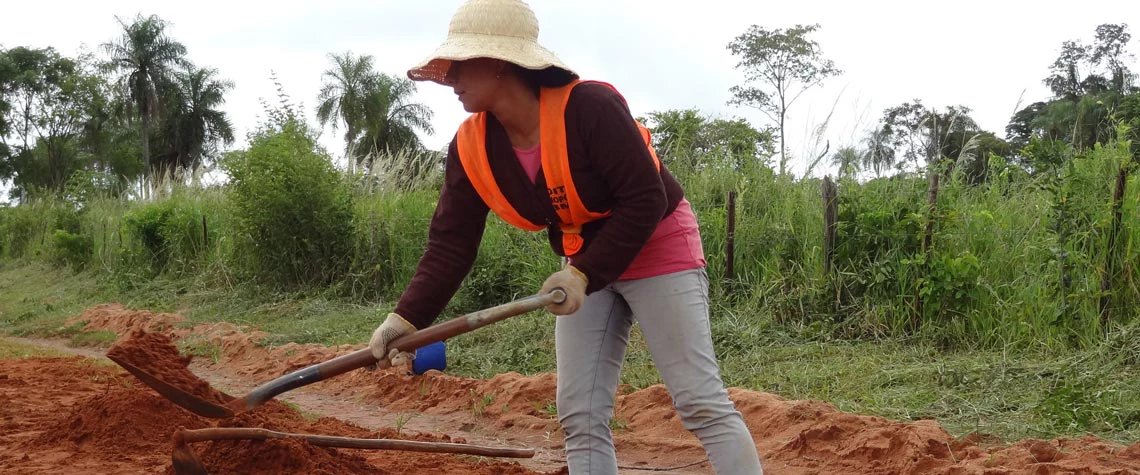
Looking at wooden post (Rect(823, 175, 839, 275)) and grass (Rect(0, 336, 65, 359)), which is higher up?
wooden post (Rect(823, 175, 839, 275))

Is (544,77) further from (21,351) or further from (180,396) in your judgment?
Answer: (21,351)

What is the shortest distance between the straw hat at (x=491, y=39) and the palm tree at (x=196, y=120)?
38.6 m

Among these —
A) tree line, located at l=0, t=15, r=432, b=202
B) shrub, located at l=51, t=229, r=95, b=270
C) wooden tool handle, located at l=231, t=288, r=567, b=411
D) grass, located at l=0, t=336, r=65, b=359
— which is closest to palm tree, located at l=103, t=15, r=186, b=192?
tree line, located at l=0, t=15, r=432, b=202

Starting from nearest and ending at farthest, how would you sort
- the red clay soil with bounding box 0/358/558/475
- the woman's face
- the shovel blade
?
the woman's face, the shovel blade, the red clay soil with bounding box 0/358/558/475

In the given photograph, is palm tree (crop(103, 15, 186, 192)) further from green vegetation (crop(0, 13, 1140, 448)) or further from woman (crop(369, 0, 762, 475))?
woman (crop(369, 0, 762, 475))

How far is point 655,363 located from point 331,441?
1.48 meters

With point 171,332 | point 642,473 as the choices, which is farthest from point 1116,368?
point 171,332

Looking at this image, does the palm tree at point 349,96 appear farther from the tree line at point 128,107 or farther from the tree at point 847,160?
the tree at point 847,160

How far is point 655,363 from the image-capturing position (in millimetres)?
2691

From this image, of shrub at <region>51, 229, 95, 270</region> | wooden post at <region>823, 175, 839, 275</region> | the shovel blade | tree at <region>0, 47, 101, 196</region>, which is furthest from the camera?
tree at <region>0, 47, 101, 196</region>

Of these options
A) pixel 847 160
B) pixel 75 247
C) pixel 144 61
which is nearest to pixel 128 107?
pixel 144 61

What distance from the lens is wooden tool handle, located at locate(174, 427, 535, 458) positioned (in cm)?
328

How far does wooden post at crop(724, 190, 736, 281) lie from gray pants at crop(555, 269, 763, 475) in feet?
13.9

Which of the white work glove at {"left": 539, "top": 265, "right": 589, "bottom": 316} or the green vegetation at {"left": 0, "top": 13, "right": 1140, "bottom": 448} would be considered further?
the green vegetation at {"left": 0, "top": 13, "right": 1140, "bottom": 448}
